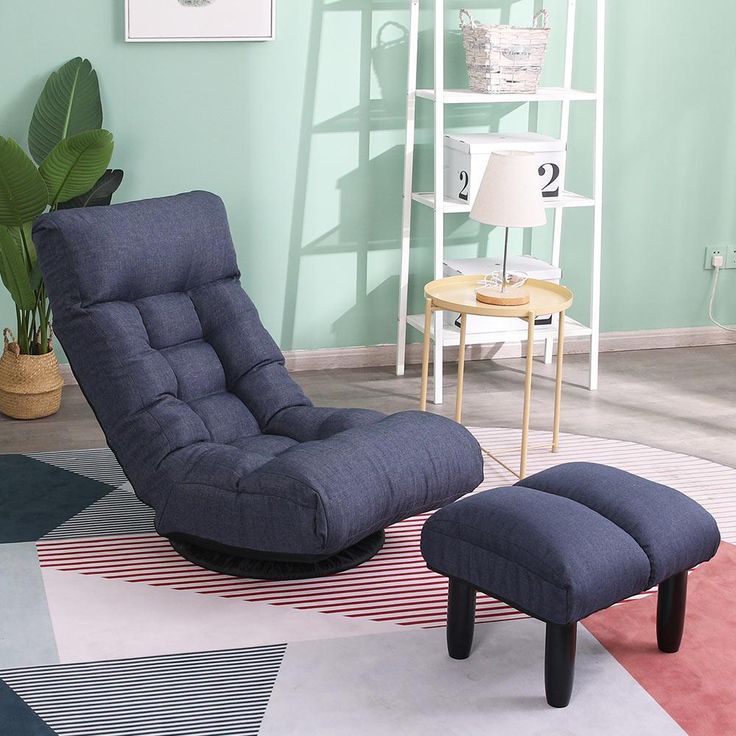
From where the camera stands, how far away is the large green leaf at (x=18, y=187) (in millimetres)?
3764

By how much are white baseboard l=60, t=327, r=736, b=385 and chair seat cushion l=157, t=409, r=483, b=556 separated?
1681mm

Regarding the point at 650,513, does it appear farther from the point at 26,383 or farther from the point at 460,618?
the point at 26,383

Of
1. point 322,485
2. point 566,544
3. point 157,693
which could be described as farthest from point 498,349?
point 157,693

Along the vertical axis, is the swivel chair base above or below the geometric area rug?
above

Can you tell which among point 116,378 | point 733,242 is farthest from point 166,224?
point 733,242

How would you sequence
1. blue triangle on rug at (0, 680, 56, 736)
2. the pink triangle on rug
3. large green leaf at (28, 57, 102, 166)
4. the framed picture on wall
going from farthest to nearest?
the framed picture on wall < large green leaf at (28, 57, 102, 166) < the pink triangle on rug < blue triangle on rug at (0, 680, 56, 736)

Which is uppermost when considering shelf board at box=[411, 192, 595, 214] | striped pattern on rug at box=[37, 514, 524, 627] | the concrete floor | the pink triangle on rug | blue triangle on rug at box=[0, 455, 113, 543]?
shelf board at box=[411, 192, 595, 214]

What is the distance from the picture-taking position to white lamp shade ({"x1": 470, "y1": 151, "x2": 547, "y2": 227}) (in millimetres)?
3484

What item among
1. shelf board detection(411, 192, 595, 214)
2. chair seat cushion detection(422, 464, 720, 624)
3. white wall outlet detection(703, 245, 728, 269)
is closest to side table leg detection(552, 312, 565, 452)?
shelf board detection(411, 192, 595, 214)

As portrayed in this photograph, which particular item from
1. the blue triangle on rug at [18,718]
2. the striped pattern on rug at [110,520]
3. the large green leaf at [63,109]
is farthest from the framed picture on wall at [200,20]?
the blue triangle on rug at [18,718]

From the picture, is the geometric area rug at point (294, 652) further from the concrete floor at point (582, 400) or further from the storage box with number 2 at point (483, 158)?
the storage box with number 2 at point (483, 158)

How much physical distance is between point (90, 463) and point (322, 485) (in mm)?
1251

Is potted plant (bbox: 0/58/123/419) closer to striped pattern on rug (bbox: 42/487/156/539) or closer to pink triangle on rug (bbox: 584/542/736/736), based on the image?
striped pattern on rug (bbox: 42/487/156/539)

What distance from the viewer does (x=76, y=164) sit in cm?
388
